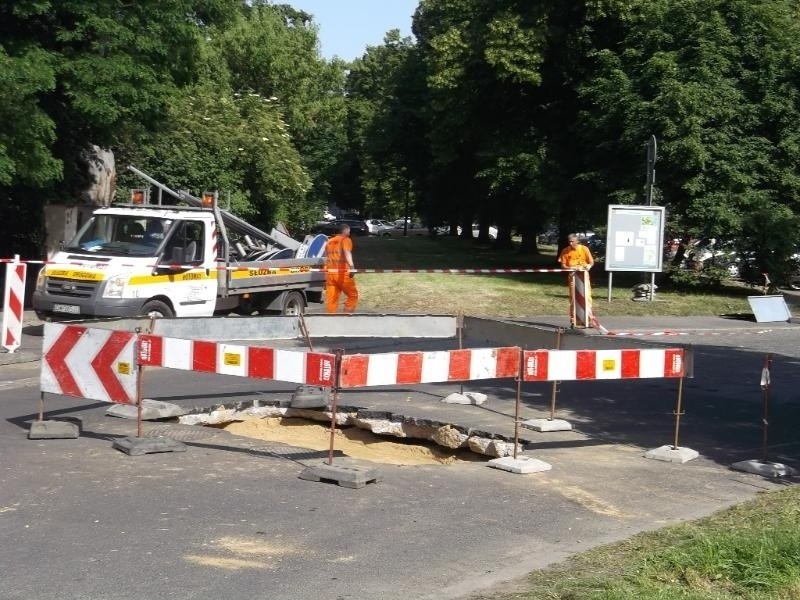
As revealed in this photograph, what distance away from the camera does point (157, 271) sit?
16.9 m

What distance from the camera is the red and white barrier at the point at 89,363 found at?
987 cm

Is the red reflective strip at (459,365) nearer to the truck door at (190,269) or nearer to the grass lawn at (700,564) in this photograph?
the grass lawn at (700,564)

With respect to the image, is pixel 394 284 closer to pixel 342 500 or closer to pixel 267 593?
pixel 342 500

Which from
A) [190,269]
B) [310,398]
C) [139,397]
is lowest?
[310,398]

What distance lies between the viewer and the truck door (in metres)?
17.2

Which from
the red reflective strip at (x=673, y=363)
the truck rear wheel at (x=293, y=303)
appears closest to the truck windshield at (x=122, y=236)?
the truck rear wheel at (x=293, y=303)

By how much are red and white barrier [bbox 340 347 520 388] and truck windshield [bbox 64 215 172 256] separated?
8.96m

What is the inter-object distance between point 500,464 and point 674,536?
2448 millimetres

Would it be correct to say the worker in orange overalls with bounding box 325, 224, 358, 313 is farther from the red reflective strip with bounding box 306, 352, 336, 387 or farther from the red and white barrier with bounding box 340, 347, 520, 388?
the red reflective strip with bounding box 306, 352, 336, 387

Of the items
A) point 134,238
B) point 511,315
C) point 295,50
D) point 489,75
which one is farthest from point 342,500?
point 295,50

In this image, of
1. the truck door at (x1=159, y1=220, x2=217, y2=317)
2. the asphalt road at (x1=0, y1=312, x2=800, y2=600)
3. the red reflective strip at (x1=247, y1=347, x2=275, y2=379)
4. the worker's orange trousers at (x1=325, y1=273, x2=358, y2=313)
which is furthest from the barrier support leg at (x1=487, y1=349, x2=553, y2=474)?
the worker's orange trousers at (x1=325, y1=273, x2=358, y2=313)

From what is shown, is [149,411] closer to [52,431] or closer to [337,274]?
[52,431]

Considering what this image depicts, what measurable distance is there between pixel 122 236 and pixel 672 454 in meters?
10.8

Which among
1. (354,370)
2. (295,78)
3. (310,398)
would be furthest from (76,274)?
(295,78)
